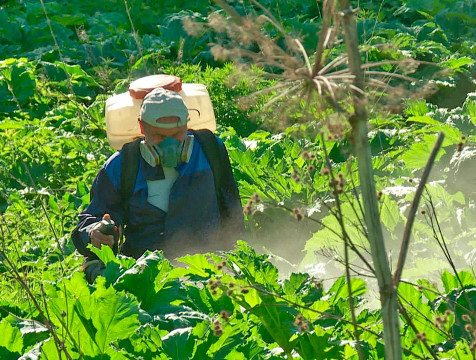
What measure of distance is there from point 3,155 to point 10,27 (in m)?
4.45

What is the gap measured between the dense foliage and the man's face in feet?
2.23

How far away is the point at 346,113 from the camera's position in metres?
1.72

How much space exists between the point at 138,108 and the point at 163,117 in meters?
0.52

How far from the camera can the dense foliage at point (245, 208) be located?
2.92 m

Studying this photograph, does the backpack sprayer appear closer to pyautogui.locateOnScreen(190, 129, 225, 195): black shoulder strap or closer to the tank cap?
the tank cap

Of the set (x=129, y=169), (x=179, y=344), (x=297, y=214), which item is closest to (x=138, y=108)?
(x=129, y=169)

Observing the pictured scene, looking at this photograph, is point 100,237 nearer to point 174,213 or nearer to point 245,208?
point 174,213

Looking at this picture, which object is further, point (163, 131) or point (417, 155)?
point (417, 155)

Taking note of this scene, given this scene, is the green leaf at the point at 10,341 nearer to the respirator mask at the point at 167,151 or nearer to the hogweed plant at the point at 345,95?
the hogweed plant at the point at 345,95

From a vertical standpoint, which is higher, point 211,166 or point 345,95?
point 345,95

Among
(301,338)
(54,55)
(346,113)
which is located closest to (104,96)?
(54,55)

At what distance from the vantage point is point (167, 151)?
546 cm

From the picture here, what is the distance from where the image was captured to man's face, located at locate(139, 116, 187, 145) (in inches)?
213

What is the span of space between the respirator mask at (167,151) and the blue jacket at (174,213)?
6cm
